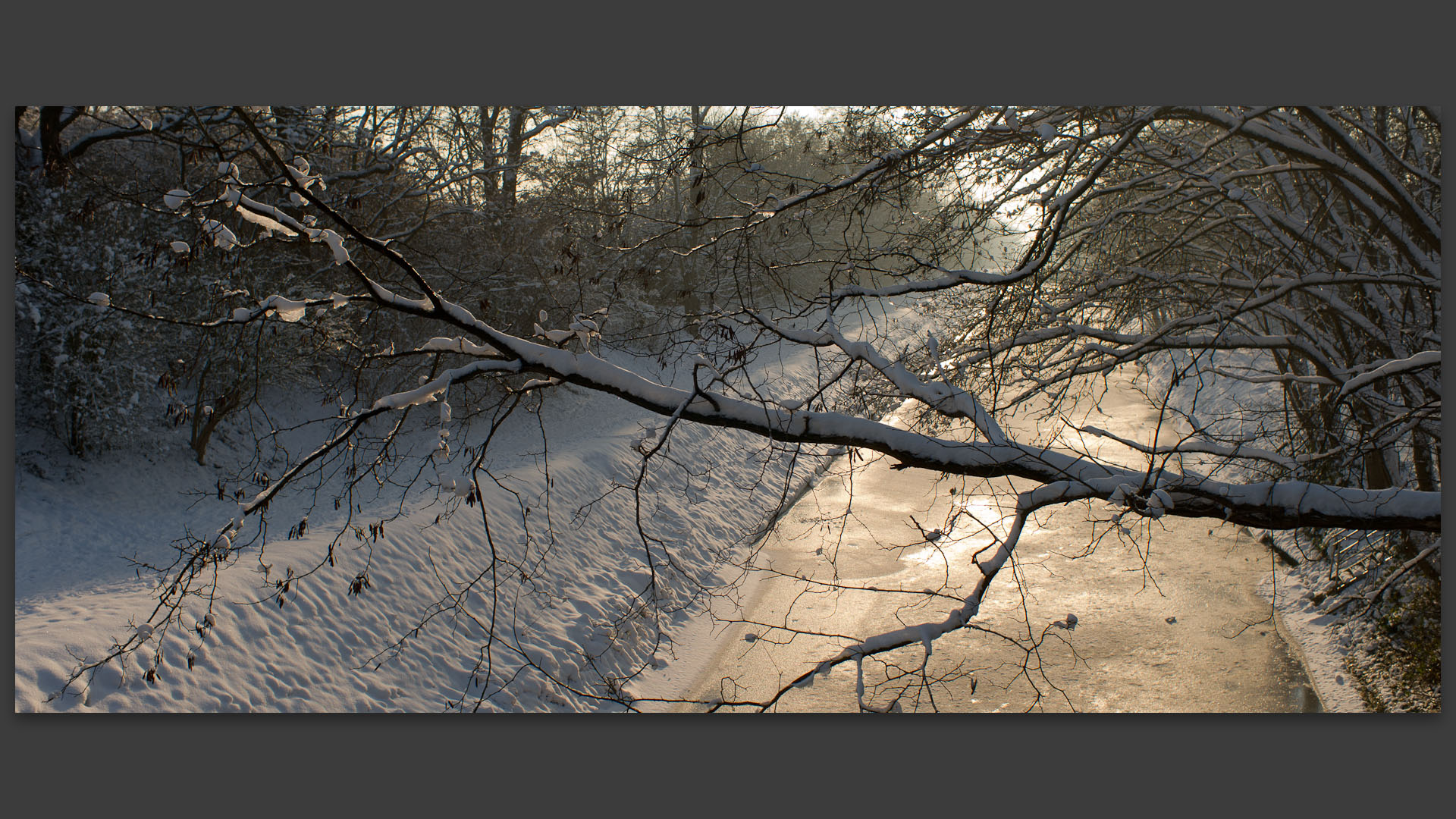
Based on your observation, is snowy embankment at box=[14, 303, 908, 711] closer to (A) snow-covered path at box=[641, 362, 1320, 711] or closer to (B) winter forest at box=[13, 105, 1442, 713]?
(B) winter forest at box=[13, 105, 1442, 713]

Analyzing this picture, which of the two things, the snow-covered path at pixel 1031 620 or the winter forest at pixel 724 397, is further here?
the snow-covered path at pixel 1031 620

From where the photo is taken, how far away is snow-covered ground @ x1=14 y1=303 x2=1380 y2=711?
3.44 m

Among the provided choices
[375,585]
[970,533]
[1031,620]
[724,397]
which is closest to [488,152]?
[375,585]

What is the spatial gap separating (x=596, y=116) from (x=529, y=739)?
3222 mm

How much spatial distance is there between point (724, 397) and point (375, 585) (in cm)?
317

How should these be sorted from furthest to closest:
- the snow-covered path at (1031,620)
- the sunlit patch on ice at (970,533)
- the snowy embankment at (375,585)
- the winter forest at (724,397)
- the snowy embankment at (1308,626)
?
the sunlit patch on ice at (970,533)
the snow-covered path at (1031,620)
the snowy embankment at (1308,626)
the snowy embankment at (375,585)
the winter forest at (724,397)

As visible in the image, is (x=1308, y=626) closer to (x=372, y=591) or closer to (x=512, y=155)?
(x=372, y=591)

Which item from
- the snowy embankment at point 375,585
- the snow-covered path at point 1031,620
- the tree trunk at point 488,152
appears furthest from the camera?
the tree trunk at point 488,152

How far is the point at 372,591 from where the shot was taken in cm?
459

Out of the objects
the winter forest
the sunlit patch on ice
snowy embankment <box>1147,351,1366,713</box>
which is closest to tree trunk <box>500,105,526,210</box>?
the winter forest

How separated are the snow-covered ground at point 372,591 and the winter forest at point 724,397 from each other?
29mm

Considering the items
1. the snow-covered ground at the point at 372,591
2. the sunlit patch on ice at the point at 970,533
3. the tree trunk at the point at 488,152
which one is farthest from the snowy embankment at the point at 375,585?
the tree trunk at the point at 488,152

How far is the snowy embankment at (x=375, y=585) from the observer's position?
341 cm

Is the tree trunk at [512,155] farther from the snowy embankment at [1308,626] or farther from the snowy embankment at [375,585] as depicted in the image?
the snowy embankment at [1308,626]
